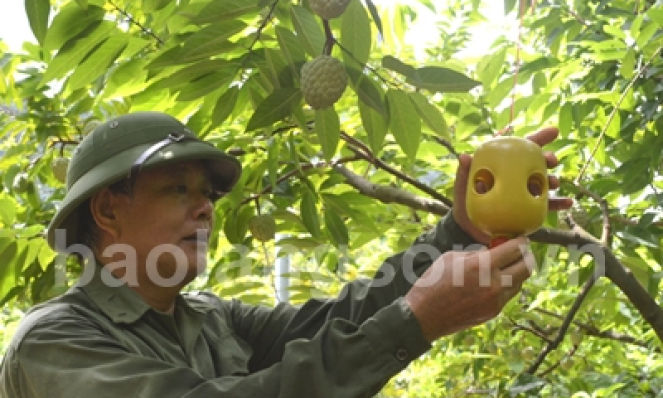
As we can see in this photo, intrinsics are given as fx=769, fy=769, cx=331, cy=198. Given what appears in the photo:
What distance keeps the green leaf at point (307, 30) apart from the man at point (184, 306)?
1.24 ft

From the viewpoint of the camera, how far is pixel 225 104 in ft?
5.90

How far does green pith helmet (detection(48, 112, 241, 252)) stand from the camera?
1671 millimetres

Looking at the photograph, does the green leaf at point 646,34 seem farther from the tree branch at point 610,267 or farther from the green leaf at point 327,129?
the green leaf at point 327,129

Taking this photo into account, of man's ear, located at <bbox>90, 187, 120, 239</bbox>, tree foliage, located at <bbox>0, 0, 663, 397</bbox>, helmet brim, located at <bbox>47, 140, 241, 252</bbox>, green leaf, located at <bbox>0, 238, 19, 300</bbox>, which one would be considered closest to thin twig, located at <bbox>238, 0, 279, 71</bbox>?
tree foliage, located at <bbox>0, 0, 663, 397</bbox>

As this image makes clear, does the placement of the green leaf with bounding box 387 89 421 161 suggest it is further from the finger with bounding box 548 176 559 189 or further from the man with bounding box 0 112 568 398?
the finger with bounding box 548 176 559 189

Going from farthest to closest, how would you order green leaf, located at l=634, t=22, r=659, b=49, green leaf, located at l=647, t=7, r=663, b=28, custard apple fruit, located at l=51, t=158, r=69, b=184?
custard apple fruit, located at l=51, t=158, r=69, b=184 < green leaf, located at l=634, t=22, r=659, b=49 < green leaf, located at l=647, t=7, r=663, b=28

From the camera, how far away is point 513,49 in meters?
2.52

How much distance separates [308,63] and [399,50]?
176 centimetres

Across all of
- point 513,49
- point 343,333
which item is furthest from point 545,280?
point 343,333

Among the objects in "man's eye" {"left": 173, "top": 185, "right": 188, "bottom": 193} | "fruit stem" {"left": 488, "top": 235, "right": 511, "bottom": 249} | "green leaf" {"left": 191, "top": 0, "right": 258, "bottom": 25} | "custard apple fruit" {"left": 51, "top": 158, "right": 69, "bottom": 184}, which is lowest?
"custard apple fruit" {"left": 51, "top": 158, "right": 69, "bottom": 184}

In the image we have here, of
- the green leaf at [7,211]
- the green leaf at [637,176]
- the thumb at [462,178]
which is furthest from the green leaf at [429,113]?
the green leaf at [7,211]

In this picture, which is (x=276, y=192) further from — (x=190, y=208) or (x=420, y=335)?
(x=420, y=335)

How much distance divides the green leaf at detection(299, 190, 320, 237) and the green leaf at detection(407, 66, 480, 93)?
942 mm

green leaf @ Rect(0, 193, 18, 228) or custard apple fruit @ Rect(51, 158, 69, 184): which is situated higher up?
custard apple fruit @ Rect(51, 158, 69, 184)
